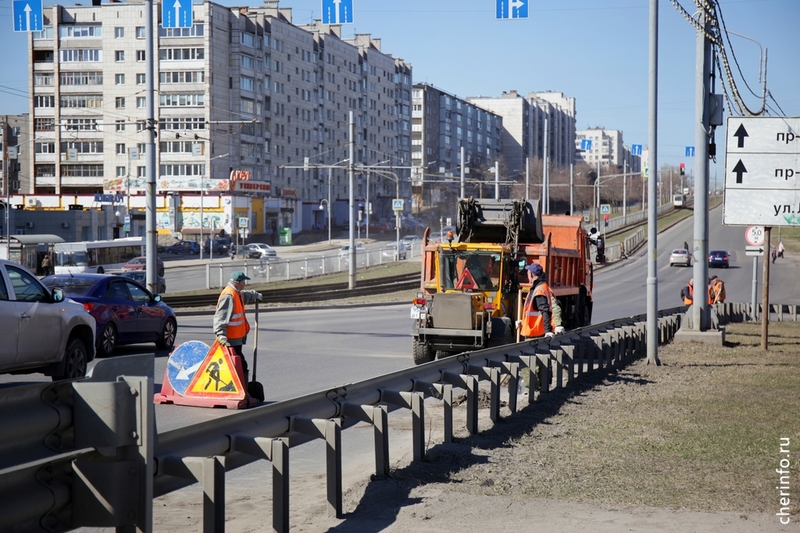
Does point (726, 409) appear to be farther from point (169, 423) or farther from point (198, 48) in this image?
point (198, 48)

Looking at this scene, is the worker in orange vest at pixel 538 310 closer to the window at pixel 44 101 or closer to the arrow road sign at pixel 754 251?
the arrow road sign at pixel 754 251

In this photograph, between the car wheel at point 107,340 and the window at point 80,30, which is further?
the window at point 80,30

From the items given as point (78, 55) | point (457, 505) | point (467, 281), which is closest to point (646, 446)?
point (457, 505)

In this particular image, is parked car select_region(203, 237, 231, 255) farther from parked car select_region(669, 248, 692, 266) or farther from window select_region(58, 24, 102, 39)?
parked car select_region(669, 248, 692, 266)

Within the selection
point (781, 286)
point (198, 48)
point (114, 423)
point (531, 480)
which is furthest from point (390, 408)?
point (198, 48)

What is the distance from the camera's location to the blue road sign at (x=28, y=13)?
22.7 m

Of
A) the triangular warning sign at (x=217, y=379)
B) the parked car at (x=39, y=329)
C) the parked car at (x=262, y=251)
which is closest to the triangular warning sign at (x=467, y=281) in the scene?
the parked car at (x=39, y=329)

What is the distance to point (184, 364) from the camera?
1193 cm

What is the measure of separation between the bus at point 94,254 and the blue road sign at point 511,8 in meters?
38.3

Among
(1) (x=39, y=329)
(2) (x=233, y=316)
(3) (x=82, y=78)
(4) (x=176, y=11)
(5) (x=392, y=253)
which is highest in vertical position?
(3) (x=82, y=78)

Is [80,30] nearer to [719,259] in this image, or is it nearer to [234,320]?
[719,259]

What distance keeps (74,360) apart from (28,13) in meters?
12.6

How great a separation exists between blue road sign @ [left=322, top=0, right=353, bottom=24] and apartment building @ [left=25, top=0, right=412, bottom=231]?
218 ft

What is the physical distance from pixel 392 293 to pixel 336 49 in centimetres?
8107
